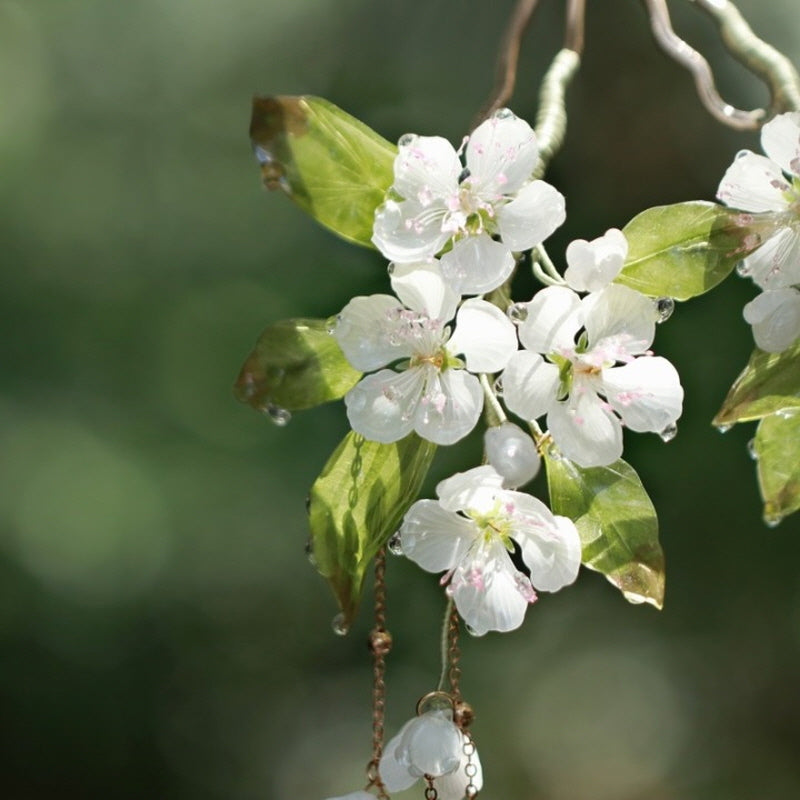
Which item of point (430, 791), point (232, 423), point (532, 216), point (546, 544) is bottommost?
point (232, 423)

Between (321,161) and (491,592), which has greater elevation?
(321,161)

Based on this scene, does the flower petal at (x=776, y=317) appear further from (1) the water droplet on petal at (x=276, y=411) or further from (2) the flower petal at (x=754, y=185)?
(1) the water droplet on petal at (x=276, y=411)

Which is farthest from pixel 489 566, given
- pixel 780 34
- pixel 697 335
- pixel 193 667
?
pixel 780 34

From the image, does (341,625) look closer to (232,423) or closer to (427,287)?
(427,287)

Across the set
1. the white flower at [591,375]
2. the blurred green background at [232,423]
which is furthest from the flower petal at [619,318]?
the blurred green background at [232,423]

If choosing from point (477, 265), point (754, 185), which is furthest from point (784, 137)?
point (477, 265)

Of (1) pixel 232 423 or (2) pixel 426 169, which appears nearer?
(2) pixel 426 169

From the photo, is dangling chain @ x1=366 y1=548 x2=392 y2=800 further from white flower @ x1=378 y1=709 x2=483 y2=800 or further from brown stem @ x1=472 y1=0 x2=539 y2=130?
brown stem @ x1=472 y1=0 x2=539 y2=130
